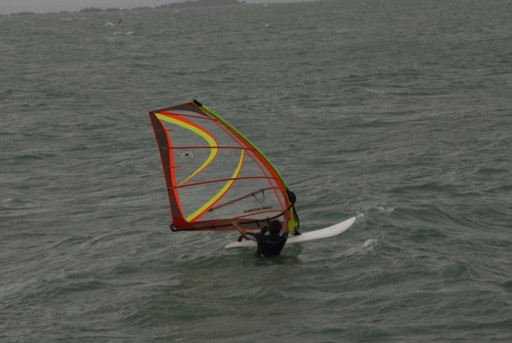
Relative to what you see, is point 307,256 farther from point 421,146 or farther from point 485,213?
point 421,146

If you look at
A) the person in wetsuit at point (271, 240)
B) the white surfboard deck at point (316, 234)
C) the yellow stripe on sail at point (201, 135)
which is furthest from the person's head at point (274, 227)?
the yellow stripe on sail at point (201, 135)

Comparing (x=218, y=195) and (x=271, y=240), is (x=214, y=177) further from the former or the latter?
(x=271, y=240)

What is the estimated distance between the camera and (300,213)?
60.6ft

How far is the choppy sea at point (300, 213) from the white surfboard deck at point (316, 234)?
0.17 meters

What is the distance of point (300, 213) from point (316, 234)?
2.54 metres

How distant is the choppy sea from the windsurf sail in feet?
2.54

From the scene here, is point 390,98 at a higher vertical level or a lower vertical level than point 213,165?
lower

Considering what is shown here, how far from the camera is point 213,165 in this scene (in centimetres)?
1509

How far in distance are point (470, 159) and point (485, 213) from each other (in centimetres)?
536

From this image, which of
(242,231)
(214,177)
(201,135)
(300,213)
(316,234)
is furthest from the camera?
(300,213)

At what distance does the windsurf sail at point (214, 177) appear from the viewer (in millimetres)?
14531

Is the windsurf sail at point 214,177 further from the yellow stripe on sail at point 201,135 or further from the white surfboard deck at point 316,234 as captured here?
the white surfboard deck at point 316,234

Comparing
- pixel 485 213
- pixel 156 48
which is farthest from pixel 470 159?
pixel 156 48

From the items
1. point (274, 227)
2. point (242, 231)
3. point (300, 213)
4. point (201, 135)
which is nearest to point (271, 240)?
point (274, 227)
